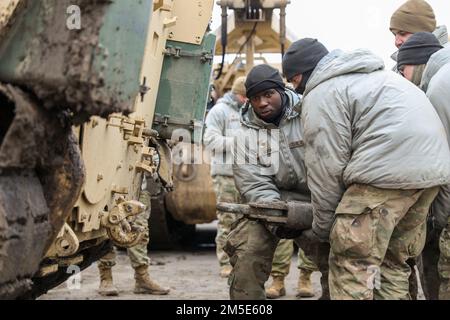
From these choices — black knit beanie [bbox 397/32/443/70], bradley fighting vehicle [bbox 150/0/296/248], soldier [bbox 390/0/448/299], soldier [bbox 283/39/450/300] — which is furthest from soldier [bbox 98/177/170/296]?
soldier [bbox 283/39/450/300]

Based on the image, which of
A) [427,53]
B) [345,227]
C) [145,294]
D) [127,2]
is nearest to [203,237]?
[145,294]

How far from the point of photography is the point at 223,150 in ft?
27.5

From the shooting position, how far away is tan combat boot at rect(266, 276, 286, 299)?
7219 millimetres

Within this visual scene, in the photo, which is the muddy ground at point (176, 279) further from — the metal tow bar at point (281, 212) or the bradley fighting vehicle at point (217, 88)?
the metal tow bar at point (281, 212)

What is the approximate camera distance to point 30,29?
2.44m

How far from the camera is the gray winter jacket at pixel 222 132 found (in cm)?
838

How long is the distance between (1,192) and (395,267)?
263 centimetres

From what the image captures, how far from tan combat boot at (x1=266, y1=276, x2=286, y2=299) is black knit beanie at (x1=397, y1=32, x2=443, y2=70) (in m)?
2.76

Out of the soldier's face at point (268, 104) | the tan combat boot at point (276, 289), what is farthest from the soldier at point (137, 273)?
the soldier's face at point (268, 104)

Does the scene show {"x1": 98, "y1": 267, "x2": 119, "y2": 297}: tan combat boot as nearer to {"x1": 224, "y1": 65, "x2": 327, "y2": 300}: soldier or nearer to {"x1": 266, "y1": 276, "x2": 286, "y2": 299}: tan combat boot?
{"x1": 266, "y1": 276, "x2": 286, "y2": 299}: tan combat boot

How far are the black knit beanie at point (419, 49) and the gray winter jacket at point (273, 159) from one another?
0.73 meters

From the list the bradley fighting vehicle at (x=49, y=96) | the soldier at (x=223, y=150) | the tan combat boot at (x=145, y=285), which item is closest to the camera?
the bradley fighting vehicle at (x=49, y=96)

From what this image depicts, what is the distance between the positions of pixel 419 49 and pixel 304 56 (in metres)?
0.92

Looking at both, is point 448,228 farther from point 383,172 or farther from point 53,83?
point 53,83
